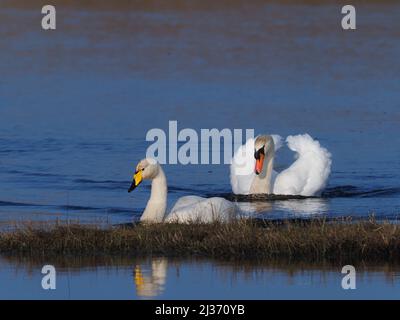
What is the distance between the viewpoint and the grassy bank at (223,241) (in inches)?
470

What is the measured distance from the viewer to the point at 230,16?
34844 millimetres

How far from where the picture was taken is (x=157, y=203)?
14.3 metres

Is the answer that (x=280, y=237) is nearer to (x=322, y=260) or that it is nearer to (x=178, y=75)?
(x=322, y=260)

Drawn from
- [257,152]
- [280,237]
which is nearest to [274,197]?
[257,152]

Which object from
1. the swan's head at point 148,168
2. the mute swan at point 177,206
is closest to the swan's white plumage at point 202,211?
the mute swan at point 177,206

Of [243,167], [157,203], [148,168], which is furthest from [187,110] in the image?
[157,203]

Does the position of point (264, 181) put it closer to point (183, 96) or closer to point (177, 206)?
point (177, 206)

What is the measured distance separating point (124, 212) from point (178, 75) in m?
11.5

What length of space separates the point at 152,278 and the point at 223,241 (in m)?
1.10

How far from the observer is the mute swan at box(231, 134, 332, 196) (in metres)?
17.1

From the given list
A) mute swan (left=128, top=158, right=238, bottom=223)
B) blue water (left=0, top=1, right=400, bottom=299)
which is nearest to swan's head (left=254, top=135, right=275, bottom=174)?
blue water (left=0, top=1, right=400, bottom=299)

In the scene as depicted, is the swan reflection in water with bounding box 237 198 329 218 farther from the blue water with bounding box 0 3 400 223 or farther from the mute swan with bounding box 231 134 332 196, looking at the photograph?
the mute swan with bounding box 231 134 332 196

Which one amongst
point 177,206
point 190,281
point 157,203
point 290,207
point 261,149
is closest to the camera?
point 190,281
